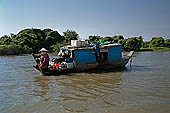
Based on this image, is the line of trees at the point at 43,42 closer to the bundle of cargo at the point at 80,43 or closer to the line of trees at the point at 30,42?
the line of trees at the point at 30,42

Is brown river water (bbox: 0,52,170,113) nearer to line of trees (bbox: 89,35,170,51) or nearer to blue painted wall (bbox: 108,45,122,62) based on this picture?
blue painted wall (bbox: 108,45,122,62)

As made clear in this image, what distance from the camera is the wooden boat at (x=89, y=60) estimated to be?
13.8 meters

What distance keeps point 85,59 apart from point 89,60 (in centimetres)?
32

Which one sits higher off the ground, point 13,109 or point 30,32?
point 30,32

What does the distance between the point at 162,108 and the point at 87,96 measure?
9.05 ft

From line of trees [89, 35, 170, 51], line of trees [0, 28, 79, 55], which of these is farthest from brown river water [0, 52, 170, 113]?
line of trees [0, 28, 79, 55]

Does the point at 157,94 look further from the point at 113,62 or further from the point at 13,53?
the point at 13,53

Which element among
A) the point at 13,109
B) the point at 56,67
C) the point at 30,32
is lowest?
the point at 13,109

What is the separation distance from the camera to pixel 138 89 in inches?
349

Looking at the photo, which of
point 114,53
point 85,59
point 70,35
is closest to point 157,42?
point 70,35

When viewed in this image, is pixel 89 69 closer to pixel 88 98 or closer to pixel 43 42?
pixel 88 98

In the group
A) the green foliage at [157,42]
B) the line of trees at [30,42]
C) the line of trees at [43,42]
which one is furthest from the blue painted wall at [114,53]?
the green foliage at [157,42]

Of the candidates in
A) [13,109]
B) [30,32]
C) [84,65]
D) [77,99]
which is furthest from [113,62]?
[30,32]

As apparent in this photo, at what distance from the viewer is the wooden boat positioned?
13.8m
